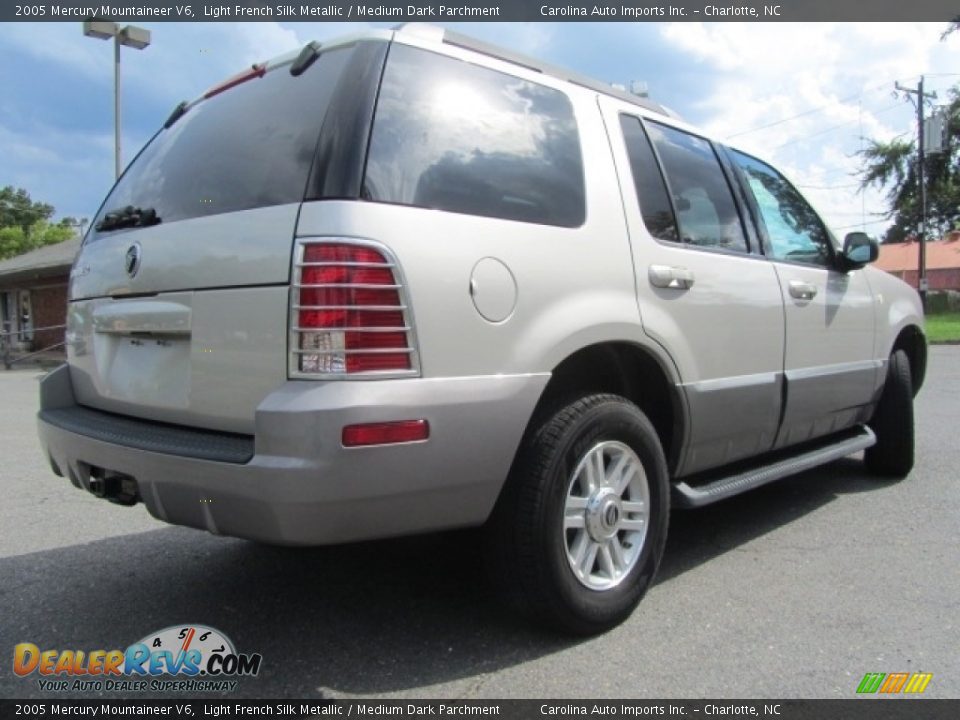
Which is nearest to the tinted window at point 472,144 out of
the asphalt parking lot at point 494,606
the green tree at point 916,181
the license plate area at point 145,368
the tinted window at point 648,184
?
the tinted window at point 648,184

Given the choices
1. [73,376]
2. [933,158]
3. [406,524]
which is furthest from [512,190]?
[933,158]

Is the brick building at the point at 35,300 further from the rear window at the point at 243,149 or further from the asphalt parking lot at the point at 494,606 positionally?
→ the rear window at the point at 243,149

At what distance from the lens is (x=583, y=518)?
2.62 metres

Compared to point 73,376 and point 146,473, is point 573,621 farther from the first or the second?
point 73,376

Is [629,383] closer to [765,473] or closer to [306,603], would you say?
[765,473]

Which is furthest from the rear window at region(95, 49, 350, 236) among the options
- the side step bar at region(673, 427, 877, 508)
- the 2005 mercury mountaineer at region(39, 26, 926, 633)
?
the side step bar at region(673, 427, 877, 508)

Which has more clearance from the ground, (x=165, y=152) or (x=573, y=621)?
(x=165, y=152)

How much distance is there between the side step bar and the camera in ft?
9.99

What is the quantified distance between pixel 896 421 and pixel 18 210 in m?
75.1

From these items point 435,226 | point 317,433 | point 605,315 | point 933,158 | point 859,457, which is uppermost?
point 933,158

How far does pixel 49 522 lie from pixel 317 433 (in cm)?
306

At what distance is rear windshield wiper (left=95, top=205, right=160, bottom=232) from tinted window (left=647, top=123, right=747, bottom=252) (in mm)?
2042

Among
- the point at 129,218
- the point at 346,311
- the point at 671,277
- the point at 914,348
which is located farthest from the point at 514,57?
the point at 914,348

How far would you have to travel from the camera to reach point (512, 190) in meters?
2.51
